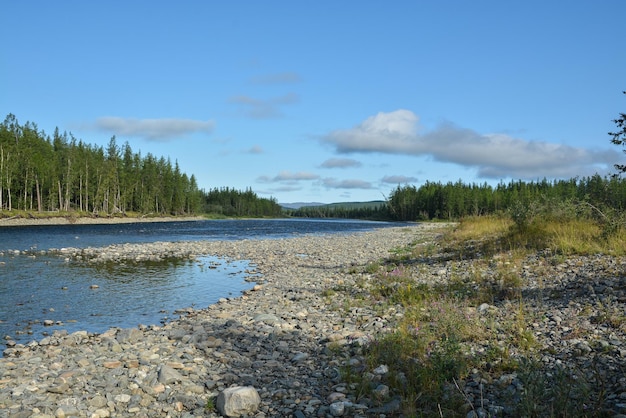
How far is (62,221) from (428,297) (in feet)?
283

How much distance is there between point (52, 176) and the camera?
291ft

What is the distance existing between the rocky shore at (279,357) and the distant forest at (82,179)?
80.8m

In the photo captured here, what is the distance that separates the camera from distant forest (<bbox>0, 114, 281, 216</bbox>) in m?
81.9

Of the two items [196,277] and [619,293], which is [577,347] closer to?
[619,293]

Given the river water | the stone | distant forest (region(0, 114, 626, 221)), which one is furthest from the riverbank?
the stone

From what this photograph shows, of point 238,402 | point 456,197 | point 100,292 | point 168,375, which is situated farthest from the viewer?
point 456,197

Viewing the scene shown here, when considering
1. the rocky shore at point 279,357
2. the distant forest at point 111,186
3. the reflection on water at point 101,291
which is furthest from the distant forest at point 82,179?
the rocky shore at point 279,357

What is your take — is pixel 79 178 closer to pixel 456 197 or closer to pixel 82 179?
pixel 82 179

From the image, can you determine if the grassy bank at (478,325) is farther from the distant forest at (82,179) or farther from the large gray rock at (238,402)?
the distant forest at (82,179)

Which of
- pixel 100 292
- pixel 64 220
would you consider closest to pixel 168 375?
pixel 100 292

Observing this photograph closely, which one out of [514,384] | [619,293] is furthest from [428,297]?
[514,384]

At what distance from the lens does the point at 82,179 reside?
97875mm

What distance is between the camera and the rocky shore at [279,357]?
257 inches

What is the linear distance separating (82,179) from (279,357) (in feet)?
343
